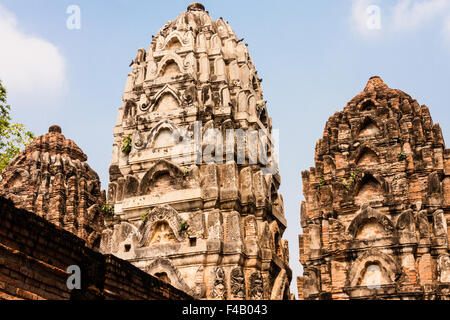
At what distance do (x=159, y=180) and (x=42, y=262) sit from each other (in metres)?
12.2

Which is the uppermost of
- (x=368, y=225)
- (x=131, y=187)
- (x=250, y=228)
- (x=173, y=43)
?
(x=173, y=43)

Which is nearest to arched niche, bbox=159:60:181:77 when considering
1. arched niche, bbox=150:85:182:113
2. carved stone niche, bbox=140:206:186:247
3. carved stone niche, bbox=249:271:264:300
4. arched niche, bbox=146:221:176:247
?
arched niche, bbox=150:85:182:113

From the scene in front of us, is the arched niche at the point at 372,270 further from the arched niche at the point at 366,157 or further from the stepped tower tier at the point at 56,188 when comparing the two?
the stepped tower tier at the point at 56,188

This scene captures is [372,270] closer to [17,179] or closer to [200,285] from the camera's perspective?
[200,285]

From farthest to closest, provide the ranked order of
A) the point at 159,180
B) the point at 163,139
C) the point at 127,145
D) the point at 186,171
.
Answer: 1. the point at 127,145
2. the point at 163,139
3. the point at 159,180
4. the point at 186,171

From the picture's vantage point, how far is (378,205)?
22781 millimetres

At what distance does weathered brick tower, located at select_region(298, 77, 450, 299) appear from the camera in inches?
846

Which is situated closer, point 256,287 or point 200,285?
point 200,285

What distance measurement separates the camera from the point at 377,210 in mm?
22641

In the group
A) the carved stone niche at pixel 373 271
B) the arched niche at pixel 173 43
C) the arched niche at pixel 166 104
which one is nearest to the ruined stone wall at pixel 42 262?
the arched niche at pixel 166 104

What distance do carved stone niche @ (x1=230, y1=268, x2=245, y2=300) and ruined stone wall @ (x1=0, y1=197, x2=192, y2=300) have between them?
7808 mm

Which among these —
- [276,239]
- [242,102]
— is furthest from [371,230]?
[242,102]

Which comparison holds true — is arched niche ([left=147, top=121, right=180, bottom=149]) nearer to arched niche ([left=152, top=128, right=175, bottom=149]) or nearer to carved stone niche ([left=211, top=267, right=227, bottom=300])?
arched niche ([left=152, top=128, right=175, bottom=149])
